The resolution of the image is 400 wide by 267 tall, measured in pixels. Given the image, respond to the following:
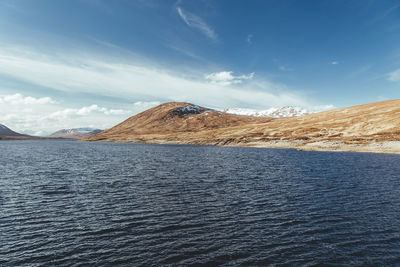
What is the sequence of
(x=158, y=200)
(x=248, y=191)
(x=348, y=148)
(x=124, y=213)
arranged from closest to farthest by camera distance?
1. (x=124, y=213)
2. (x=158, y=200)
3. (x=248, y=191)
4. (x=348, y=148)

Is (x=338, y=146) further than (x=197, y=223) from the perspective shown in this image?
Yes

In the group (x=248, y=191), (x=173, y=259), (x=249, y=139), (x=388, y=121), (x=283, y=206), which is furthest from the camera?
(x=249, y=139)

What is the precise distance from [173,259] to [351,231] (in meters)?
16.7

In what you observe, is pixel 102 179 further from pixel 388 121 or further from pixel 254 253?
pixel 388 121

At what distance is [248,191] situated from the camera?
115 ft

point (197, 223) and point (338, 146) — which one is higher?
point (338, 146)

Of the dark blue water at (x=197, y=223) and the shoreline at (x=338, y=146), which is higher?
the shoreline at (x=338, y=146)

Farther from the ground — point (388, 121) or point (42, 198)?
point (388, 121)

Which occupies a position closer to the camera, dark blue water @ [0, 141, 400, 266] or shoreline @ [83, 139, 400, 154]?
dark blue water @ [0, 141, 400, 266]

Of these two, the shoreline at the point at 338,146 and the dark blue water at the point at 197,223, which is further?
the shoreline at the point at 338,146

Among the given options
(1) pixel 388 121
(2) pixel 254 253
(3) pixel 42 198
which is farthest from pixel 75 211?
(1) pixel 388 121

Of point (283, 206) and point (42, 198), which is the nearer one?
point (283, 206)

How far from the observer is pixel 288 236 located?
20.1m

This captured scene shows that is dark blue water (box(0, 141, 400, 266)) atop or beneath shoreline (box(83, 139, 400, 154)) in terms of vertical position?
beneath
